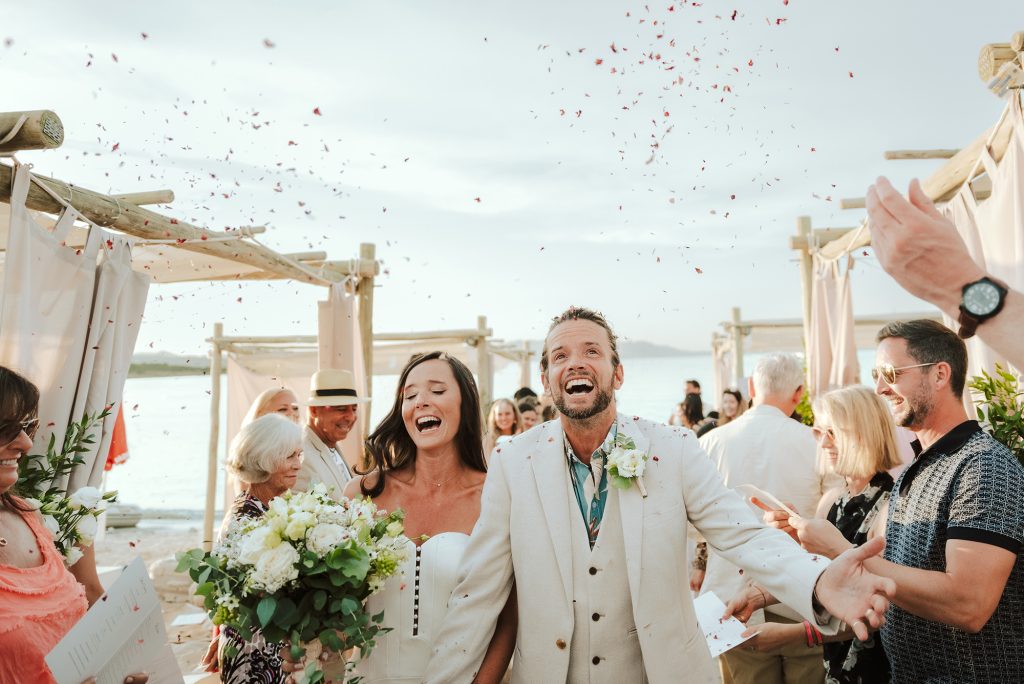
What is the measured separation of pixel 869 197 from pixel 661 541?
4.69 ft

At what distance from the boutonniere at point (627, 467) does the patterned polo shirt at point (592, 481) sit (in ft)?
0.28

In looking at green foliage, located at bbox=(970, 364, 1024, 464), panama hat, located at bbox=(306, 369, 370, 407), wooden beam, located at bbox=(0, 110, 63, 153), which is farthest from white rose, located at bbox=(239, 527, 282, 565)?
panama hat, located at bbox=(306, 369, 370, 407)

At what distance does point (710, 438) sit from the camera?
5.24 metres

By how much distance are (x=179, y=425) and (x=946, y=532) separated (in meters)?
88.3

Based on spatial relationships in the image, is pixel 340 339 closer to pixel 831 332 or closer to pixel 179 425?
pixel 831 332

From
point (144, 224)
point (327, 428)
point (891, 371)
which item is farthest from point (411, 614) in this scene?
point (144, 224)

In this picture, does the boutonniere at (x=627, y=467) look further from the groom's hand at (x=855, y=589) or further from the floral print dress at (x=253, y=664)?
the floral print dress at (x=253, y=664)

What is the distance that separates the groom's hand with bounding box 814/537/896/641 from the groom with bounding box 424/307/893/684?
33 mm

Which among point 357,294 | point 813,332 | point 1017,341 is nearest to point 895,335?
point 1017,341

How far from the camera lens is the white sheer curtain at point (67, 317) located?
11.5 ft

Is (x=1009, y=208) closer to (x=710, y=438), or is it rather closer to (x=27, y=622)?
A: (x=710, y=438)

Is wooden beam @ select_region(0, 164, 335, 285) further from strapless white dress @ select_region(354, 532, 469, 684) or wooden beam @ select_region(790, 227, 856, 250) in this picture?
wooden beam @ select_region(790, 227, 856, 250)

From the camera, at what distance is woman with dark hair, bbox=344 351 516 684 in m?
2.86

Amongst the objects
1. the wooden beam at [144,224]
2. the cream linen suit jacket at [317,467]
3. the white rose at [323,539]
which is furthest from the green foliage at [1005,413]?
the wooden beam at [144,224]
